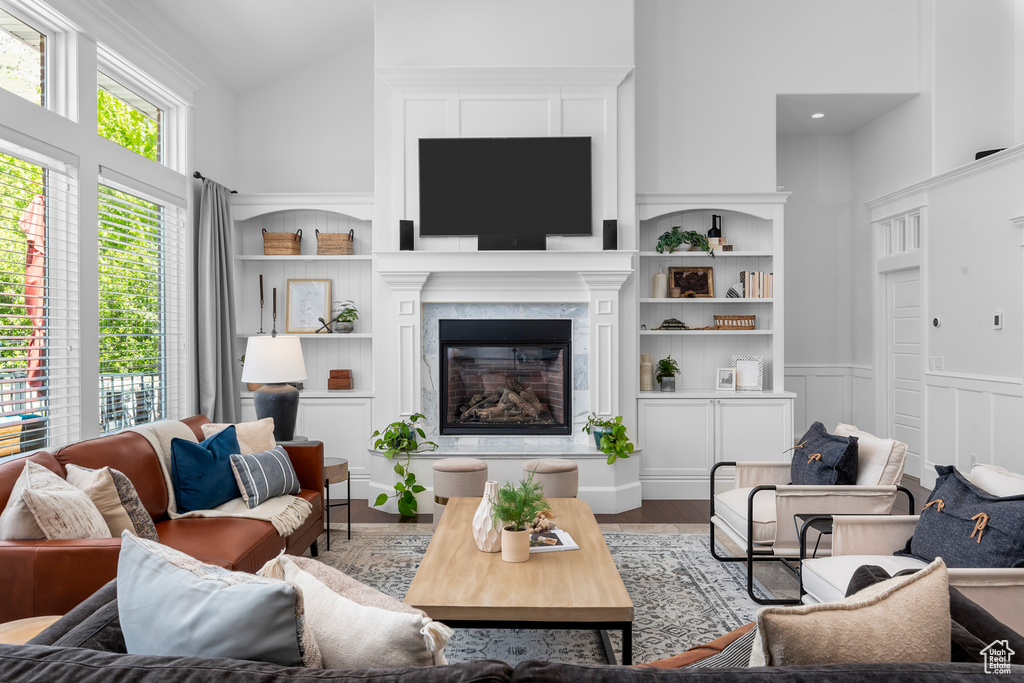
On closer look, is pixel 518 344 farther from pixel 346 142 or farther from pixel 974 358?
pixel 974 358

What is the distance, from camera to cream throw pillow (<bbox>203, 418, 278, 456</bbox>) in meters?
3.33

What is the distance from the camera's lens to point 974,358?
4.68m

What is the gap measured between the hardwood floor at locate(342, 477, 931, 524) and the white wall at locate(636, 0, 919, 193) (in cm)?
254

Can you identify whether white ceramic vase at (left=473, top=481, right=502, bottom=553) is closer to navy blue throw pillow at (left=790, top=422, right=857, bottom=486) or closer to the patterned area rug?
the patterned area rug

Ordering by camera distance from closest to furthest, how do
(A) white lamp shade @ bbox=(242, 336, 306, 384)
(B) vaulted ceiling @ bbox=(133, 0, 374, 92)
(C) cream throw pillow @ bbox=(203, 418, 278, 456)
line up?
(C) cream throw pillow @ bbox=(203, 418, 278, 456), (A) white lamp shade @ bbox=(242, 336, 306, 384), (B) vaulted ceiling @ bbox=(133, 0, 374, 92)

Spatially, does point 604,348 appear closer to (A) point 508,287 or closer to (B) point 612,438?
(B) point 612,438

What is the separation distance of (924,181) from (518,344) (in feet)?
12.0

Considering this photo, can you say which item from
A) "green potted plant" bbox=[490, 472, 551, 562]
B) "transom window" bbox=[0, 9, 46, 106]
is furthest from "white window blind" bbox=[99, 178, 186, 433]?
"green potted plant" bbox=[490, 472, 551, 562]

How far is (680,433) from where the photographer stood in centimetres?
485

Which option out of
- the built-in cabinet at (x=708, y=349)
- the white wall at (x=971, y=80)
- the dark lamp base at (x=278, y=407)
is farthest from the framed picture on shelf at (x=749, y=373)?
the dark lamp base at (x=278, y=407)

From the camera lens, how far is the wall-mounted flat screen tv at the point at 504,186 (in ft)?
15.3

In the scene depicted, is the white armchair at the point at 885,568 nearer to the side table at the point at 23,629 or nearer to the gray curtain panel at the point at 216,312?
the side table at the point at 23,629

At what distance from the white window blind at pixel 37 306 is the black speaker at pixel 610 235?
3347 mm

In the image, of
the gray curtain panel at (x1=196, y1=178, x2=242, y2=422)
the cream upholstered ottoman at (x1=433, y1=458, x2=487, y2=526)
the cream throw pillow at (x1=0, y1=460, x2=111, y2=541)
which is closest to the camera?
the cream throw pillow at (x1=0, y1=460, x2=111, y2=541)
